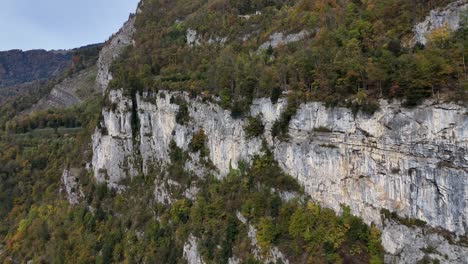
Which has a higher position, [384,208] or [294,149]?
[294,149]

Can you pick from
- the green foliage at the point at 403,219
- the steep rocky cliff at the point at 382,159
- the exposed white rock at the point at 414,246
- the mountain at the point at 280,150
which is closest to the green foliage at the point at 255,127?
the mountain at the point at 280,150

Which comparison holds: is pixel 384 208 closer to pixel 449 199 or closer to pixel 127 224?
pixel 449 199

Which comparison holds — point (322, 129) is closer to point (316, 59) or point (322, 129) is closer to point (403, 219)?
point (316, 59)

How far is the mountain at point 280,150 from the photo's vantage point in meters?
22.9

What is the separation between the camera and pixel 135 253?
135 ft

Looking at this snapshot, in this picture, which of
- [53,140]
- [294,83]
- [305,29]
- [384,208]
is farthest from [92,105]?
[384,208]

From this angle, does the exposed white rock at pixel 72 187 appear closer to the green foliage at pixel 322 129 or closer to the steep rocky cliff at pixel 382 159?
the steep rocky cliff at pixel 382 159

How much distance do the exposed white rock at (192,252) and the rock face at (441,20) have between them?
2656 centimetres

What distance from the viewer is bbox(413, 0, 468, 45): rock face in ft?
91.6

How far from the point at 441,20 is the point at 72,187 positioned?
54.7m

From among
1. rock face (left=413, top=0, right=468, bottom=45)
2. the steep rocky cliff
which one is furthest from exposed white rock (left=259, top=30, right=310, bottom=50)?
rock face (left=413, top=0, right=468, bottom=45)

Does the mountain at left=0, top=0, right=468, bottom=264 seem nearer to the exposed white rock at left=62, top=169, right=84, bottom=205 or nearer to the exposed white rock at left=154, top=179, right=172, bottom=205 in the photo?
the exposed white rock at left=154, top=179, right=172, bottom=205

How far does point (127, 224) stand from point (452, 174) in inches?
1418

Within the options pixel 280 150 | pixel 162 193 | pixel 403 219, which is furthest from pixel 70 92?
pixel 403 219
